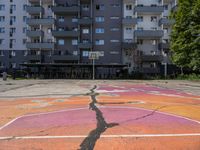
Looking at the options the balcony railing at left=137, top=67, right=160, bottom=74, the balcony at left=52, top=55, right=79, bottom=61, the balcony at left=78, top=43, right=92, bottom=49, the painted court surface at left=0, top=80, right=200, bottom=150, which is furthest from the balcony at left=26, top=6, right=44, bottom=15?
the painted court surface at left=0, top=80, right=200, bottom=150

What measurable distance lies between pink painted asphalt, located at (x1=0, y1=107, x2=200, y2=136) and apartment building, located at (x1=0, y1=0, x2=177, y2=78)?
52.7 metres

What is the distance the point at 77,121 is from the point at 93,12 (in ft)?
197

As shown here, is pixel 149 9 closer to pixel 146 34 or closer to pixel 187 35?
pixel 146 34

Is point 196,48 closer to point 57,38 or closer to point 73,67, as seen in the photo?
point 73,67

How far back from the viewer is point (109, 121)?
943cm

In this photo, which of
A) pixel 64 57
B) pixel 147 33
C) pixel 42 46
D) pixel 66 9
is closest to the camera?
pixel 147 33

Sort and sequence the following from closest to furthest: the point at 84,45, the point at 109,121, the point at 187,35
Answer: the point at 109,121
the point at 187,35
the point at 84,45

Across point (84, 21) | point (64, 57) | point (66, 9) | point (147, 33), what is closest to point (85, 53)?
point (64, 57)

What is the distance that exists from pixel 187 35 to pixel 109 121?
36571mm

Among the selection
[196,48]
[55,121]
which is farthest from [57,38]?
[55,121]

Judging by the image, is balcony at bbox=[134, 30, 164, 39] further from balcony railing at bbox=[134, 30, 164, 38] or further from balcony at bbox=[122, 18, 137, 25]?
balcony at bbox=[122, 18, 137, 25]

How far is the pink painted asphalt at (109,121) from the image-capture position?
27.1 ft

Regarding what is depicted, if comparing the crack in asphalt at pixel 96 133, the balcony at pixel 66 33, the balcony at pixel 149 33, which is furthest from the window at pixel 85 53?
the crack in asphalt at pixel 96 133

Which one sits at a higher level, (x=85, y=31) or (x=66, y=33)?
(x=85, y=31)
